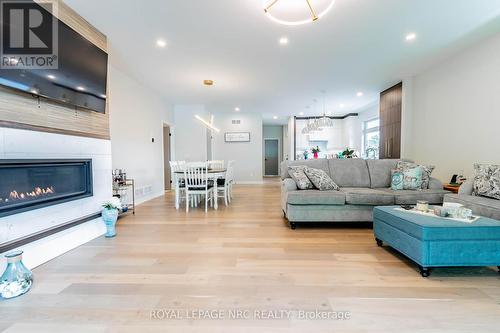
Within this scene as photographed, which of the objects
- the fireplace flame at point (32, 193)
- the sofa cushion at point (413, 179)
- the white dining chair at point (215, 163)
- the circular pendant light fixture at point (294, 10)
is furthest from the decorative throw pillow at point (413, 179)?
the fireplace flame at point (32, 193)

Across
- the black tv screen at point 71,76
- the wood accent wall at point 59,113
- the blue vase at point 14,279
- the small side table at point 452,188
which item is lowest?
the blue vase at point 14,279

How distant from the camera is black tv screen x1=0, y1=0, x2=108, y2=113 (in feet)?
6.49

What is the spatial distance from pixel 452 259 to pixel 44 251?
3.64m

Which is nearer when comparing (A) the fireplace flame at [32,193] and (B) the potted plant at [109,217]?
(A) the fireplace flame at [32,193]

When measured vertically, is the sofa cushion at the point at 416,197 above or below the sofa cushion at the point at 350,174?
below

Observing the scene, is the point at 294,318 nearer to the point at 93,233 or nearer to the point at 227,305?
the point at 227,305

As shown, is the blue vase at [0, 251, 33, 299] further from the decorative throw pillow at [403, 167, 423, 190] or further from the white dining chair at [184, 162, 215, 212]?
the decorative throw pillow at [403, 167, 423, 190]

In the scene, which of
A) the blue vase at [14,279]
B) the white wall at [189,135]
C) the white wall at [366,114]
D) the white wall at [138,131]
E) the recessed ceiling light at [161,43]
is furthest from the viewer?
the white wall at [366,114]

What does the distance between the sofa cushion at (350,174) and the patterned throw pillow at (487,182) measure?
1286 millimetres

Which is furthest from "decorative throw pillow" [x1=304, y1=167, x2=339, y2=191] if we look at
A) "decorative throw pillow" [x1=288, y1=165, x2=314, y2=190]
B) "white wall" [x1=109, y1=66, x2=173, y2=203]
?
"white wall" [x1=109, y1=66, x2=173, y2=203]

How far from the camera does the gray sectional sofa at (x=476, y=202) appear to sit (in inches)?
88.3

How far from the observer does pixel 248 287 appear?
1723mm

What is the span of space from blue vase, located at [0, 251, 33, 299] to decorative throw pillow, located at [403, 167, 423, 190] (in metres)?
4.29

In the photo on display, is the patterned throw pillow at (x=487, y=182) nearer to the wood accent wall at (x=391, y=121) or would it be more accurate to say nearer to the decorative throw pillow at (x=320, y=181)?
the decorative throw pillow at (x=320, y=181)
